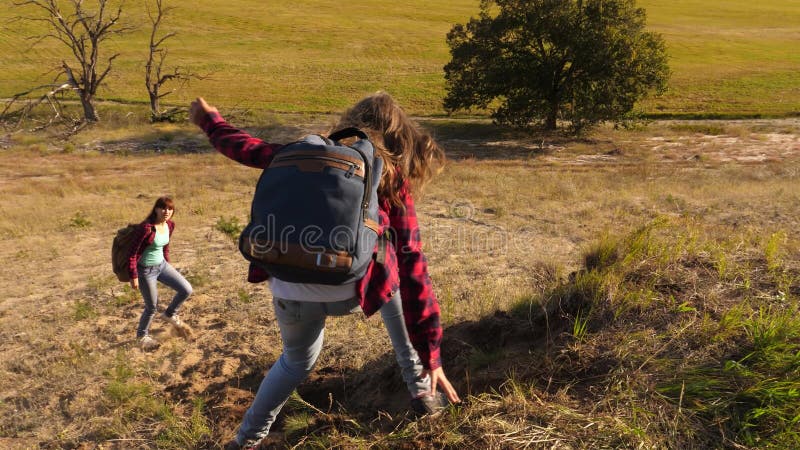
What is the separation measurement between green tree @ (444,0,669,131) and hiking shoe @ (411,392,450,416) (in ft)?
77.4

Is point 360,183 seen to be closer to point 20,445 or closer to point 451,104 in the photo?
point 20,445

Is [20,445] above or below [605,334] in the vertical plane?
below

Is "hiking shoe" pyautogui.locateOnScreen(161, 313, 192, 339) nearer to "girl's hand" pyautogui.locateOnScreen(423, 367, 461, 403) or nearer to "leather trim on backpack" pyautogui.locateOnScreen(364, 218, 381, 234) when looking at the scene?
"girl's hand" pyautogui.locateOnScreen(423, 367, 461, 403)

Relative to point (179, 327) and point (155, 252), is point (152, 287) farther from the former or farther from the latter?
point (179, 327)

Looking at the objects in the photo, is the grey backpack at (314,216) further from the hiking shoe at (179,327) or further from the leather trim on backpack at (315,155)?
the hiking shoe at (179,327)

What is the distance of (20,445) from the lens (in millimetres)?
3510

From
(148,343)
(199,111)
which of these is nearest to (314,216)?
(199,111)

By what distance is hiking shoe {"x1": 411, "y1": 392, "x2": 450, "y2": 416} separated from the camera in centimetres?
252

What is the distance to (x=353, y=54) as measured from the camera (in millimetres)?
45625

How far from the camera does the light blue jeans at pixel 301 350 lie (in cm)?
238

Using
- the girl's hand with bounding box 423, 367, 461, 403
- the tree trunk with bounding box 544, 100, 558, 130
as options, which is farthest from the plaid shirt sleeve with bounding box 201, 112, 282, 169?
the tree trunk with bounding box 544, 100, 558, 130

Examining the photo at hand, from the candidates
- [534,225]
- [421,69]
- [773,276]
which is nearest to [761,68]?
[421,69]

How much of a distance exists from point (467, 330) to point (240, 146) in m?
2.25

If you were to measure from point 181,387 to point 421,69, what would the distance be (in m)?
39.4
